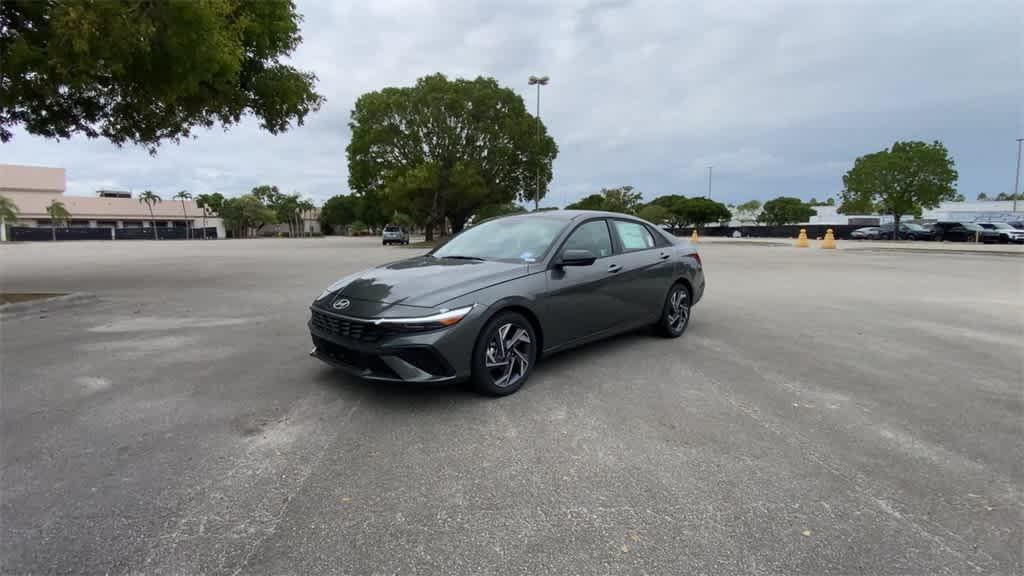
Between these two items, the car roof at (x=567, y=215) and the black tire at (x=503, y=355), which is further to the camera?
the car roof at (x=567, y=215)

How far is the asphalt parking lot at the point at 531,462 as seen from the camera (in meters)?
2.26

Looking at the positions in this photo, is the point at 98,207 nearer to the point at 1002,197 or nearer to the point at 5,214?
the point at 5,214

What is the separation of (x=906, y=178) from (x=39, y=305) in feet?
165

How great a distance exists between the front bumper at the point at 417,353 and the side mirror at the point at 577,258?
96 cm

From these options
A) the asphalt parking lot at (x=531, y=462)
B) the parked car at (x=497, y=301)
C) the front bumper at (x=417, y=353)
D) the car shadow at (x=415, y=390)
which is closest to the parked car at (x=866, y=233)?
the asphalt parking lot at (x=531, y=462)

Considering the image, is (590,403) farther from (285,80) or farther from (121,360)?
(285,80)

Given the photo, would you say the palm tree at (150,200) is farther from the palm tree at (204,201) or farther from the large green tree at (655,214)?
the large green tree at (655,214)

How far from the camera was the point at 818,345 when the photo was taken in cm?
588

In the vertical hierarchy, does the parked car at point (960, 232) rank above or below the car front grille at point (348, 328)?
above

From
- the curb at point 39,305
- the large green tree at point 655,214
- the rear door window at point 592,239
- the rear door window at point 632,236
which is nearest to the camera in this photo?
the rear door window at point 592,239

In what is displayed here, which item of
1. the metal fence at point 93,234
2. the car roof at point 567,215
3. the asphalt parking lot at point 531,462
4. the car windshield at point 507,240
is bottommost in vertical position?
the asphalt parking lot at point 531,462

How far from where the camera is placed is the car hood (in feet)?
12.4

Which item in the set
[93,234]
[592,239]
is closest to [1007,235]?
[592,239]

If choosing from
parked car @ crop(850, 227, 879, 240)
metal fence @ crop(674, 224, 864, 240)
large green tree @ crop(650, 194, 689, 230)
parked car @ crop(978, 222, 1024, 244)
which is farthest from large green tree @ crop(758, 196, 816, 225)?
→ parked car @ crop(978, 222, 1024, 244)
